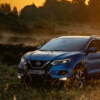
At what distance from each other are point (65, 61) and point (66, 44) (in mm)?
1460

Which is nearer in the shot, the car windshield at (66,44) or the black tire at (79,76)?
the black tire at (79,76)

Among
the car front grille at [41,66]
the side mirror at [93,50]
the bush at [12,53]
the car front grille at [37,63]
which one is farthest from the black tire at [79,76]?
the bush at [12,53]

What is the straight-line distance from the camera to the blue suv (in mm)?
6750

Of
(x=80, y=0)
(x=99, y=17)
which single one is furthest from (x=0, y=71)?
(x=80, y=0)

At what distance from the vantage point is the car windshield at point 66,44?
7.86 metres

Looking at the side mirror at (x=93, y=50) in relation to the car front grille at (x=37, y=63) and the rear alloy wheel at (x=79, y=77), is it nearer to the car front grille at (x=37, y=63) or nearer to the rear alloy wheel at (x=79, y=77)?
the rear alloy wheel at (x=79, y=77)

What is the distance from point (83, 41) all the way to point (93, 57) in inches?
23.3

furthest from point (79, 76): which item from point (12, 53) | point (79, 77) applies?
point (12, 53)

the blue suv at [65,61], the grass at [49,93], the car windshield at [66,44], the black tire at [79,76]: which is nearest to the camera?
the grass at [49,93]

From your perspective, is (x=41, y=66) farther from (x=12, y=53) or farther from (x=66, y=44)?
(x=12, y=53)

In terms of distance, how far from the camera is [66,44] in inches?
323

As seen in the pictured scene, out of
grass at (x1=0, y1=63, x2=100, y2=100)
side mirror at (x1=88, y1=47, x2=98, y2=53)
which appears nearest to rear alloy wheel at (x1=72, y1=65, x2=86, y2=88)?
grass at (x1=0, y1=63, x2=100, y2=100)

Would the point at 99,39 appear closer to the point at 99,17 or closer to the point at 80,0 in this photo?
the point at 99,17

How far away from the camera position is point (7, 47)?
1667cm
